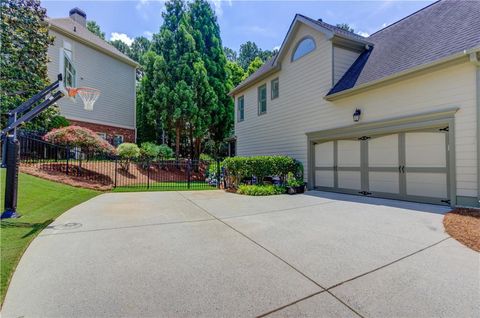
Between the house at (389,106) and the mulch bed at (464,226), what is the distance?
28.3 inches

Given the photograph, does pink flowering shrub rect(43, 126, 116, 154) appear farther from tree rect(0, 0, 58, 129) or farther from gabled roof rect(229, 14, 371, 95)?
gabled roof rect(229, 14, 371, 95)

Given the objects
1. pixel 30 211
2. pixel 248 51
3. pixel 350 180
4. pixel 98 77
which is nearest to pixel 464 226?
pixel 350 180

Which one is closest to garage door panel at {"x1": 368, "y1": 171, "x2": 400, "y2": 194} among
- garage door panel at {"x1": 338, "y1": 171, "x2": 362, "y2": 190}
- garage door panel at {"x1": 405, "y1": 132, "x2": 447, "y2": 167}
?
garage door panel at {"x1": 338, "y1": 171, "x2": 362, "y2": 190}

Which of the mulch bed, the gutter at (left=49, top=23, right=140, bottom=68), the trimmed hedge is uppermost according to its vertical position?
the gutter at (left=49, top=23, right=140, bottom=68)

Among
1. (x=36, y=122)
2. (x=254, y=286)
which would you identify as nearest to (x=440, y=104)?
(x=254, y=286)

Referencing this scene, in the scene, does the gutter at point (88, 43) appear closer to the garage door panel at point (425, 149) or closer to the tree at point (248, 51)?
the garage door panel at point (425, 149)

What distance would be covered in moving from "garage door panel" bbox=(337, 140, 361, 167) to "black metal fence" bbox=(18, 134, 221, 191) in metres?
5.57

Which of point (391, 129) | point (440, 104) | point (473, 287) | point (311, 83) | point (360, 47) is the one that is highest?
point (360, 47)

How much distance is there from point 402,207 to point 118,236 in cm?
663

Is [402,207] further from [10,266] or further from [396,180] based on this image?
[10,266]

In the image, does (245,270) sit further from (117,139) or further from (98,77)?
(98,77)

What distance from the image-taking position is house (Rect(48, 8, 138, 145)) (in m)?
15.4

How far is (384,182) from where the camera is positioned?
301 inches

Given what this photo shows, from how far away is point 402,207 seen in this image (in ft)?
20.6
